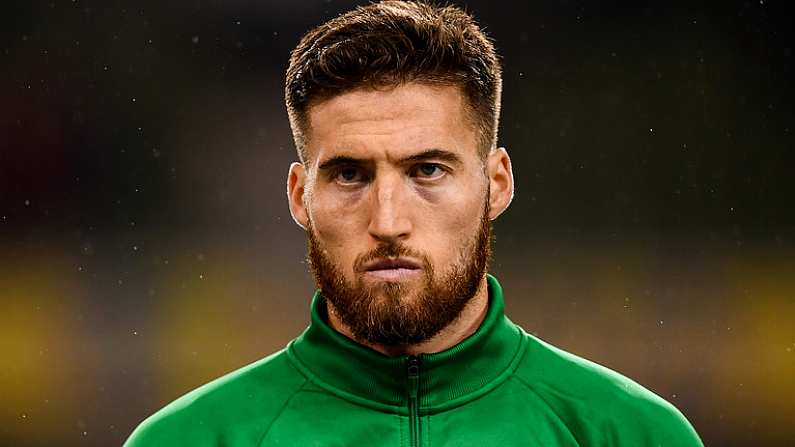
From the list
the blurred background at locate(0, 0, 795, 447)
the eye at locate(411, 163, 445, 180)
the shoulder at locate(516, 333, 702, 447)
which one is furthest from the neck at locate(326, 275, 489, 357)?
the blurred background at locate(0, 0, 795, 447)

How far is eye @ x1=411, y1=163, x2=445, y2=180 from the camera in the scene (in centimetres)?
260

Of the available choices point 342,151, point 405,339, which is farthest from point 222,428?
point 342,151

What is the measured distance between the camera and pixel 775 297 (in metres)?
7.69

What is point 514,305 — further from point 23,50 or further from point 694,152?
point 23,50

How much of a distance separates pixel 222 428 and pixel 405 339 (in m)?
0.45

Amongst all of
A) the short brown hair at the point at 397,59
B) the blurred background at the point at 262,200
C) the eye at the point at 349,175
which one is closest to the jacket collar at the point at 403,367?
the eye at the point at 349,175

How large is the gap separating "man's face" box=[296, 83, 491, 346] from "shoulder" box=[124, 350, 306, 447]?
0.22m

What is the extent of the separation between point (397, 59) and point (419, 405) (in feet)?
2.51

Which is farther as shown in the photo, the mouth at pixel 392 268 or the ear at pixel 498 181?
the ear at pixel 498 181

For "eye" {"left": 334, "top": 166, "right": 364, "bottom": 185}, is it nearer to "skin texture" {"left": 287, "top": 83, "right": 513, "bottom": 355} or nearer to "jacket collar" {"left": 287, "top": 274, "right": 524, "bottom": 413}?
"skin texture" {"left": 287, "top": 83, "right": 513, "bottom": 355}

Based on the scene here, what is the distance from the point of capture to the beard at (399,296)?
8.38 ft

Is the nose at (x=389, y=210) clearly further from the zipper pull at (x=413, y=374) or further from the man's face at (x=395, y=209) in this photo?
the zipper pull at (x=413, y=374)

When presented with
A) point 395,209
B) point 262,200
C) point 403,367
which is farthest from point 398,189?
point 262,200

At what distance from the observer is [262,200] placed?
784 cm
